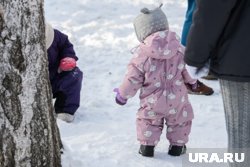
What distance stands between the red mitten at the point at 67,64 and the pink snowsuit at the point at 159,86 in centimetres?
100

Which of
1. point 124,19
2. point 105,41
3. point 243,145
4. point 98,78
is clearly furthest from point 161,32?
point 124,19

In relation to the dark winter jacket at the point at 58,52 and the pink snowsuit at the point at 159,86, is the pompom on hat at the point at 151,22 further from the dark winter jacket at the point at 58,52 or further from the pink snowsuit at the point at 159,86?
the dark winter jacket at the point at 58,52

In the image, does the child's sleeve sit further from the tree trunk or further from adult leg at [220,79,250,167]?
adult leg at [220,79,250,167]

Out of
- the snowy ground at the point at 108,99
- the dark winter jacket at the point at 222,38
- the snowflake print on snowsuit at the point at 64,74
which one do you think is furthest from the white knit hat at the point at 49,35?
the dark winter jacket at the point at 222,38

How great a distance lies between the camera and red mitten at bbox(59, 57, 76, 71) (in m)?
4.36

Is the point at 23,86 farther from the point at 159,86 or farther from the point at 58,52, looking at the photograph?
the point at 58,52

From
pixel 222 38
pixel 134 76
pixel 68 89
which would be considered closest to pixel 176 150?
pixel 134 76

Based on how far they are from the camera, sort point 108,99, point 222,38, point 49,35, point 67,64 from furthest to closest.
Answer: point 108,99 < point 67,64 < point 49,35 < point 222,38

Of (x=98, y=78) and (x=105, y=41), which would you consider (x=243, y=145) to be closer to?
(x=98, y=78)

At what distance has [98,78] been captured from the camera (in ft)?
17.4

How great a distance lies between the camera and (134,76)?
3.40 m

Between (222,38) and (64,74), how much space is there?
2.37m

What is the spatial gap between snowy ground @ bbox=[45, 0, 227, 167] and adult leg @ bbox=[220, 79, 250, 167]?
1027mm

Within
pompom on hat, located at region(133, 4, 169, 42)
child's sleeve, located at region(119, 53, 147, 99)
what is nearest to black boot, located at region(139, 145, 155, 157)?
child's sleeve, located at region(119, 53, 147, 99)
